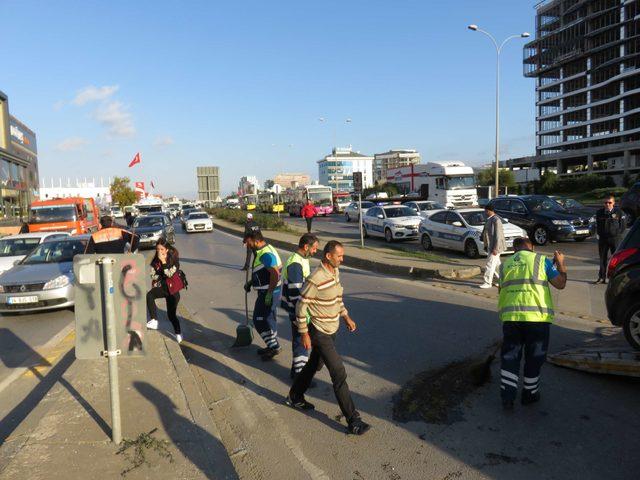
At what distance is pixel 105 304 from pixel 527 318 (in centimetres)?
358

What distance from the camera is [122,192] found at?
7725 cm

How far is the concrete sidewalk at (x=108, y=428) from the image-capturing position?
3.60 meters

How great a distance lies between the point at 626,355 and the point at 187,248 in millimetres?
19223

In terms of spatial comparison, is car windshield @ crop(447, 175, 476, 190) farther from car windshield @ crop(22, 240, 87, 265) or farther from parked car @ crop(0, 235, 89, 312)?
parked car @ crop(0, 235, 89, 312)

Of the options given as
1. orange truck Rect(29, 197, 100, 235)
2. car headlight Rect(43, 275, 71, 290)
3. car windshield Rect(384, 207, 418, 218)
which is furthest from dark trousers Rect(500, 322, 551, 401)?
orange truck Rect(29, 197, 100, 235)

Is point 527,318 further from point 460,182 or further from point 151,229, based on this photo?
point 460,182

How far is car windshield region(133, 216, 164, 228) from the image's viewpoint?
23.6 m

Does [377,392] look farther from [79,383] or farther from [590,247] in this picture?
[590,247]

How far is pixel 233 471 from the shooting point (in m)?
3.63

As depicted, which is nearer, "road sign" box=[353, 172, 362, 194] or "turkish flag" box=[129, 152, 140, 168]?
"road sign" box=[353, 172, 362, 194]

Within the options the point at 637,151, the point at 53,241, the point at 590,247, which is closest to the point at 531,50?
the point at 637,151

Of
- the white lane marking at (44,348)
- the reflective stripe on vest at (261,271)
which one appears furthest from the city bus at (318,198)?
the reflective stripe on vest at (261,271)

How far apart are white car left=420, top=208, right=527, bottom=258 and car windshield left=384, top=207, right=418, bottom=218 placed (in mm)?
3768

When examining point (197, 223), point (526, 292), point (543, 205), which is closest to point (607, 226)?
point (526, 292)
